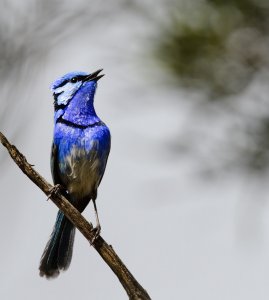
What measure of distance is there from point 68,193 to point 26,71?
1223mm

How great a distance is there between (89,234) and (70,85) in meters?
1.43

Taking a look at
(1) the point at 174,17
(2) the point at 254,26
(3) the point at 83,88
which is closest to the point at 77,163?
(3) the point at 83,88

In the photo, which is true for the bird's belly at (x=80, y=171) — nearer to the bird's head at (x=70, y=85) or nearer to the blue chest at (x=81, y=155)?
the blue chest at (x=81, y=155)

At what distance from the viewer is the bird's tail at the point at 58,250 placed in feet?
12.6

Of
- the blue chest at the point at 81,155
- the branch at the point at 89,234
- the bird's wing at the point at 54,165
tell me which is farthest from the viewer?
the bird's wing at the point at 54,165

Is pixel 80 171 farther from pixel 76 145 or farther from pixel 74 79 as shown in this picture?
pixel 74 79

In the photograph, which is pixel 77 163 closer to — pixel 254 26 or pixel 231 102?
pixel 231 102

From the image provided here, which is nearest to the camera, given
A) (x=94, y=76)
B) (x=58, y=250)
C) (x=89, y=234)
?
(x=89, y=234)

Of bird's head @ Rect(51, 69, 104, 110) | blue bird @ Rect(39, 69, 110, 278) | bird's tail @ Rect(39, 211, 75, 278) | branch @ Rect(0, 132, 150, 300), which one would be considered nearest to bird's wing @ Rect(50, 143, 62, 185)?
blue bird @ Rect(39, 69, 110, 278)

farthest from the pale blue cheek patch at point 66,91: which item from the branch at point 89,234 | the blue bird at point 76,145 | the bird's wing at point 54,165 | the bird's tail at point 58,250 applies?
the branch at point 89,234

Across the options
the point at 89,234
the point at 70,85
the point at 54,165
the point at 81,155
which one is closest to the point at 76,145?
the point at 81,155

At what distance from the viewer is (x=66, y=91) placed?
12.5ft

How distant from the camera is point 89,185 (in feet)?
12.6

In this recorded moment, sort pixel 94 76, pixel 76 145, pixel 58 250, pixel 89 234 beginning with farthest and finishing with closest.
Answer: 1. pixel 58 250
2. pixel 94 76
3. pixel 76 145
4. pixel 89 234
